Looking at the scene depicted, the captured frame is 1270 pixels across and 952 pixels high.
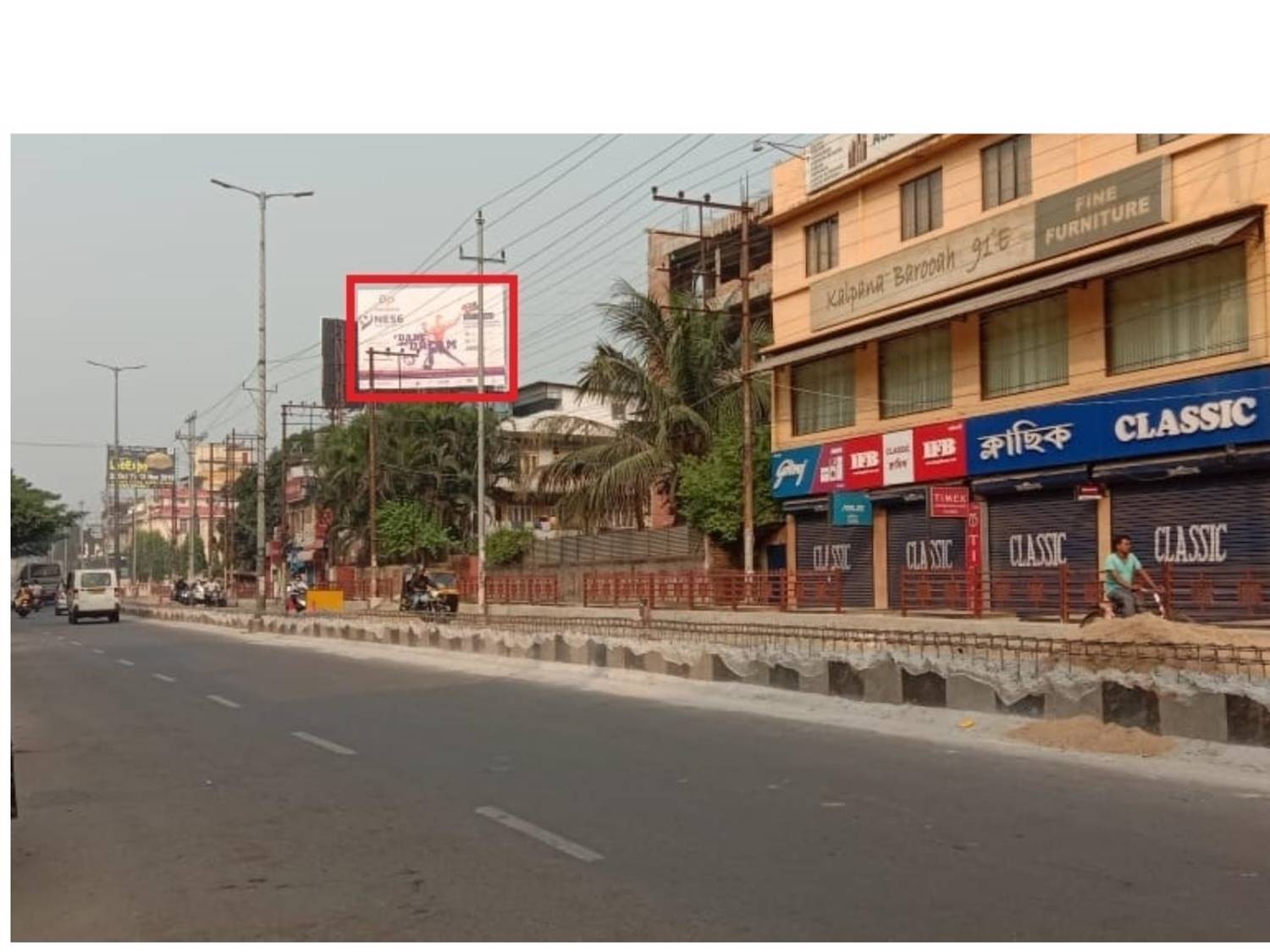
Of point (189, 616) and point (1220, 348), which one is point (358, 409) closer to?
point (189, 616)

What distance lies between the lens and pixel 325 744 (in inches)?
491

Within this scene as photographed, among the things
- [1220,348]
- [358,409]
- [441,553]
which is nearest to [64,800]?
[1220,348]

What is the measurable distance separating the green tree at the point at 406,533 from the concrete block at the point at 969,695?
170ft

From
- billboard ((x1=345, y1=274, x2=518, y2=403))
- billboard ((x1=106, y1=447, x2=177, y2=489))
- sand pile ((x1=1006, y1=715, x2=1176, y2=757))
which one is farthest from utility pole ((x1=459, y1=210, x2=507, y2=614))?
billboard ((x1=106, y1=447, x2=177, y2=489))

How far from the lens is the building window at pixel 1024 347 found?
28812 millimetres

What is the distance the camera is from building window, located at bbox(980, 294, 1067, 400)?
94.5 ft

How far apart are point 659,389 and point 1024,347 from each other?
18.3 meters

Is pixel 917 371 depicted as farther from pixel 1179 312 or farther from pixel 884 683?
pixel 884 683

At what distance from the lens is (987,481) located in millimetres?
30406

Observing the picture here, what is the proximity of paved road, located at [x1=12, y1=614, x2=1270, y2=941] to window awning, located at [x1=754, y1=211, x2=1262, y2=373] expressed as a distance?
51.2 feet

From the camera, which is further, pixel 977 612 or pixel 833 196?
pixel 833 196

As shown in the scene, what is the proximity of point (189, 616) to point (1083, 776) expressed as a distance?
1882 inches

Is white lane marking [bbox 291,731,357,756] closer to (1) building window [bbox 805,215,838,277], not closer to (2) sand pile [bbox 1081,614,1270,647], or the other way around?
(2) sand pile [bbox 1081,614,1270,647]

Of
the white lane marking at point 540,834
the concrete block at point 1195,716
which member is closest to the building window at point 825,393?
the concrete block at point 1195,716
